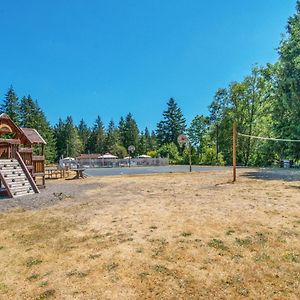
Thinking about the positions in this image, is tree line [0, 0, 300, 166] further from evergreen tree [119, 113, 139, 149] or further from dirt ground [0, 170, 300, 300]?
dirt ground [0, 170, 300, 300]

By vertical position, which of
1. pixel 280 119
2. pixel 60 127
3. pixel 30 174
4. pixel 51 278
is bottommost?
pixel 51 278

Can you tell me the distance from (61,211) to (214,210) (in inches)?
206

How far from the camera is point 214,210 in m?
8.93

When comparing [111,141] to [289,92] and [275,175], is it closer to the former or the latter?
[289,92]

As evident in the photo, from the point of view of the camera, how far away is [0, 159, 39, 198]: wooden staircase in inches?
550

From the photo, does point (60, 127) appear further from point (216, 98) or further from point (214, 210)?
point (214, 210)

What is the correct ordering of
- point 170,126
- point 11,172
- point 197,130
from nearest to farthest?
point 11,172 < point 197,130 < point 170,126

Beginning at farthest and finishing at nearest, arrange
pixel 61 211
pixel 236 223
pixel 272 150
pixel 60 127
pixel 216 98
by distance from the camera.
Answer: pixel 60 127
pixel 216 98
pixel 272 150
pixel 61 211
pixel 236 223

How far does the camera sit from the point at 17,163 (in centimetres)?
1600

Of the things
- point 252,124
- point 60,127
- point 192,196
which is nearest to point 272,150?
point 252,124

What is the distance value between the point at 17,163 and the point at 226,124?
41034 millimetres

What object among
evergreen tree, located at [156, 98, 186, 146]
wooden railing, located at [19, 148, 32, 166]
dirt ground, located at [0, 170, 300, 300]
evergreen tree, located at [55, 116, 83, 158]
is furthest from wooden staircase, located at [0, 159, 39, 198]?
evergreen tree, located at [55, 116, 83, 158]

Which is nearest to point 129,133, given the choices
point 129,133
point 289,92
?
point 129,133

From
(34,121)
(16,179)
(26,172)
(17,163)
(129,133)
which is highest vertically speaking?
(34,121)
